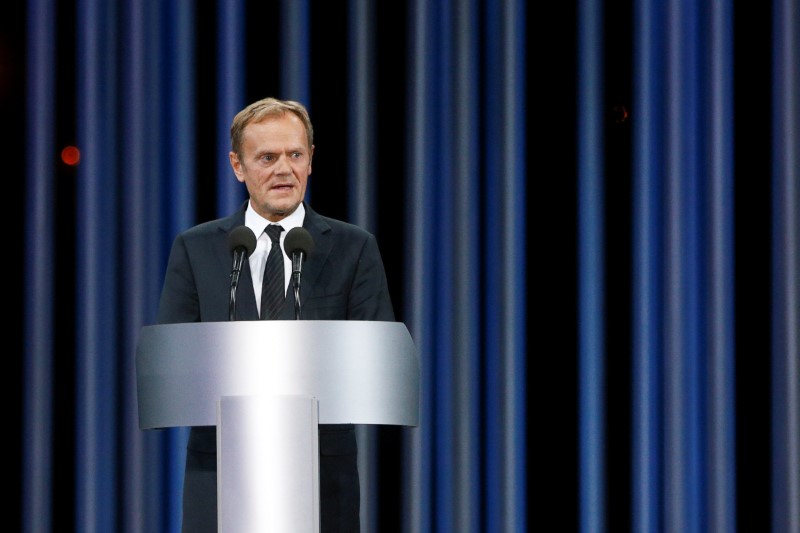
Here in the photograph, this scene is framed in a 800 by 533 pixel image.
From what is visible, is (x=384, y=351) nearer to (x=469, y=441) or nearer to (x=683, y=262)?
(x=469, y=441)

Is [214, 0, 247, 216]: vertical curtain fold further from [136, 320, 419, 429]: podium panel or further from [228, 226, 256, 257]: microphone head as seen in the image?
[136, 320, 419, 429]: podium panel

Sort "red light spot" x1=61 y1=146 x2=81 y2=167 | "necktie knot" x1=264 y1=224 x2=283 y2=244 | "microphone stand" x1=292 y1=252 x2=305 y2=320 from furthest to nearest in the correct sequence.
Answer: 1. "red light spot" x1=61 y1=146 x2=81 y2=167
2. "necktie knot" x1=264 y1=224 x2=283 y2=244
3. "microphone stand" x1=292 y1=252 x2=305 y2=320

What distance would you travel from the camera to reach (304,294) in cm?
215

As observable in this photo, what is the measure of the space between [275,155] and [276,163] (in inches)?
0.9

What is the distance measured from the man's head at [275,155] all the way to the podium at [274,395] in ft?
1.72

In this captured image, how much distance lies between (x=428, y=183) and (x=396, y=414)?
64.0 inches

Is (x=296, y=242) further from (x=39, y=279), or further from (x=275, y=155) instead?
(x=39, y=279)

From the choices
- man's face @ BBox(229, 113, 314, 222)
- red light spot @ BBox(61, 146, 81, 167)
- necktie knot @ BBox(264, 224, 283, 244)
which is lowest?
necktie knot @ BBox(264, 224, 283, 244)

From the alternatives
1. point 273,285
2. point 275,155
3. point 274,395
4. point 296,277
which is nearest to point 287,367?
point 274,395

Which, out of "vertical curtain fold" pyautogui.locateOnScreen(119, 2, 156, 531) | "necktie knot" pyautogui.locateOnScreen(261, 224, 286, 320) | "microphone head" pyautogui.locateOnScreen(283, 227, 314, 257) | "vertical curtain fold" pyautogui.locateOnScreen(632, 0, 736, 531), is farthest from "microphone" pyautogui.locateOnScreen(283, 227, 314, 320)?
"vertical curtain fold" pyautogui.locateOnScreen(632, 0, 736, 531)

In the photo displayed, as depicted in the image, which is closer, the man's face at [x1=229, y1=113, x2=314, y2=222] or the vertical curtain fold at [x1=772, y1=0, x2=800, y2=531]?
the man's face at [x1=229, y1=113, x2=314, y2=222]

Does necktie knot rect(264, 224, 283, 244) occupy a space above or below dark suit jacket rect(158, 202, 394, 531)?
above

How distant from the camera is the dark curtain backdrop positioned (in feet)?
10.6

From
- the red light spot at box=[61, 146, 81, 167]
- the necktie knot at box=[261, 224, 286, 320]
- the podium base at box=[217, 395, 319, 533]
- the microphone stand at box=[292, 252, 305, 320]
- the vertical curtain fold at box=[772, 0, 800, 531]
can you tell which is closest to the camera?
the podium base at box=[217, 395, 319, 533]
